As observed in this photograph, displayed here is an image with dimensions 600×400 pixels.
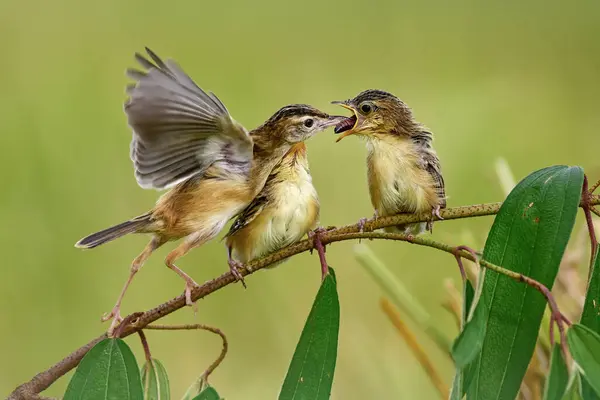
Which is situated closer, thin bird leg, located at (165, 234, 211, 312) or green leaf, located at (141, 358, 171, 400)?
green leaf, located at (141, 358, 171, 400)

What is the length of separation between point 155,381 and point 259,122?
278 centimetres

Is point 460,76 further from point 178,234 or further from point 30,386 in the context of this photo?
point 30,386

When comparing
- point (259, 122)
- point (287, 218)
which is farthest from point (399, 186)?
point (259, 122)

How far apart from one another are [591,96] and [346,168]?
57.5 inches

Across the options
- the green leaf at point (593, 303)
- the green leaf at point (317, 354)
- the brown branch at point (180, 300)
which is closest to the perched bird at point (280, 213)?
the brown branch at point (180, 300)

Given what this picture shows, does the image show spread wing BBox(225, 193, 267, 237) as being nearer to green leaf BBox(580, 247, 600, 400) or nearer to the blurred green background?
green leaf BBox(580, 247, 600, 400)

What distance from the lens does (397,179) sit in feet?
6.11

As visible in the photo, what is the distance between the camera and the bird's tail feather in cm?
169

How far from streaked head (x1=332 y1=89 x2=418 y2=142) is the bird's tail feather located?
46cm

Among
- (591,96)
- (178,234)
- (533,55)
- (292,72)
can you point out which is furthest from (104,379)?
(533,55)

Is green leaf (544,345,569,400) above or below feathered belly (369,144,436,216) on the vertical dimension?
below

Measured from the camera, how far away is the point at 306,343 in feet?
4.43

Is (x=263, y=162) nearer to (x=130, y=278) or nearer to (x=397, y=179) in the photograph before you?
(x=397, y=179)

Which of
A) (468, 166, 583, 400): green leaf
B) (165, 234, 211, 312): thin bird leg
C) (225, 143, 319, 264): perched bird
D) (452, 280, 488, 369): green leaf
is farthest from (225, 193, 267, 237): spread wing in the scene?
(452, 280, 488, 369): green leaf
